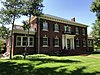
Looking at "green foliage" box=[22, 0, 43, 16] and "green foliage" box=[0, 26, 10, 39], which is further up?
"green foliage" box=[22, 0, 43, 16]

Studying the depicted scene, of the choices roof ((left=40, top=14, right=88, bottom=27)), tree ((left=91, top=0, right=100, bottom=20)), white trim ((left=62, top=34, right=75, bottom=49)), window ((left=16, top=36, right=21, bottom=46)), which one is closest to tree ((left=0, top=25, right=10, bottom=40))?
window ((left=16, top=36, right=21, bottom=46))

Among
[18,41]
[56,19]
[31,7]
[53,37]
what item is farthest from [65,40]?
[31,7]

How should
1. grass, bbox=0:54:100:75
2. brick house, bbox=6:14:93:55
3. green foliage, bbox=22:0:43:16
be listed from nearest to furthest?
grass, bbox=0:54:100:75, green foliage, bbox=22:0:43:16, brick house, bbox=6:14:93:55

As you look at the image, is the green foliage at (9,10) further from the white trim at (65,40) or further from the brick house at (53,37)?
the white trim at (65,40)

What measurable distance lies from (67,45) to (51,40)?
215 inches

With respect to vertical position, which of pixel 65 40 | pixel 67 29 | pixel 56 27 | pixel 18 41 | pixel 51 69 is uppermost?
pixel 56 27

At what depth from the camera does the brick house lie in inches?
1113

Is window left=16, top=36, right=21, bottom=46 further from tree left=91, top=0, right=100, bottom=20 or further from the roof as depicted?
tree left=91, top=0, right=100, bottom=20

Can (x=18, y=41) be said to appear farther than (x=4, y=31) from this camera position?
Yes

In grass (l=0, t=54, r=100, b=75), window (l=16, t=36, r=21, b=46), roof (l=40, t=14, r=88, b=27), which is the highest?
roof (l=40, t=14, r=88, b=27)

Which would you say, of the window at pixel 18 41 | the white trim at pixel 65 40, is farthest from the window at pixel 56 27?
the window at pixel 18 41

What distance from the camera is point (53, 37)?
3272cm

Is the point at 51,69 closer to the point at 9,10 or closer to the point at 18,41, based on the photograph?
the point at 9,10

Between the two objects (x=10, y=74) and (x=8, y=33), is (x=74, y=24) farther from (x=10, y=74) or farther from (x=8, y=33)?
(x=10, y=74)
